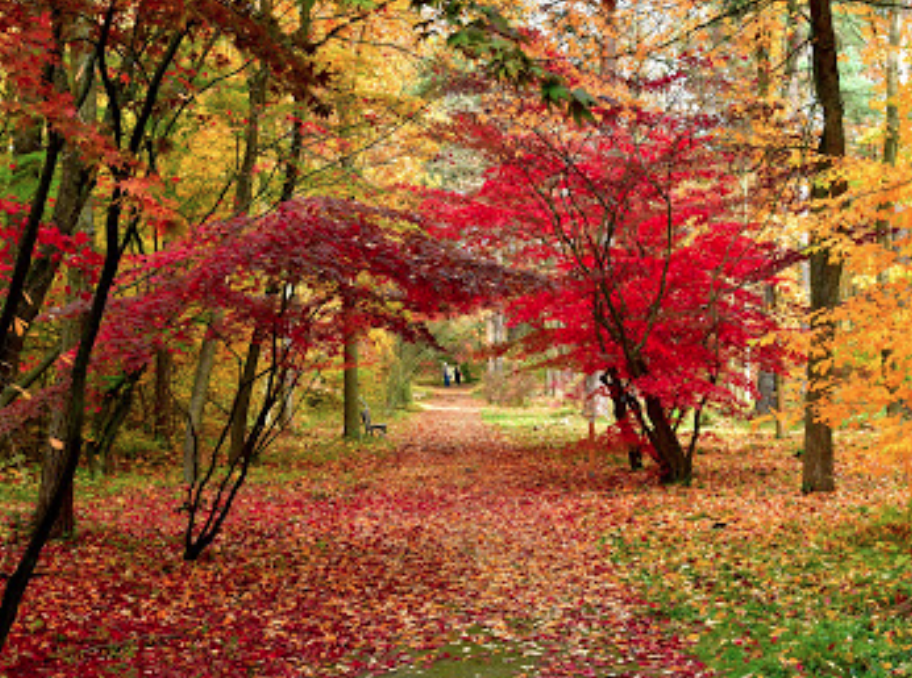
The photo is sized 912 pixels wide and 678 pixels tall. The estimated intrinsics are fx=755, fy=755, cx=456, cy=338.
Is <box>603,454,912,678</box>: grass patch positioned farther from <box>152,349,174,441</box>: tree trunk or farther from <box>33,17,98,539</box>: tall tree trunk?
<box>152,349,174,441</box>: tree trunk

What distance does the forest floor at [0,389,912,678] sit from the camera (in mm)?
4559

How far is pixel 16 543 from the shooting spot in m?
6.76

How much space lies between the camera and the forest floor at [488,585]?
4.56m

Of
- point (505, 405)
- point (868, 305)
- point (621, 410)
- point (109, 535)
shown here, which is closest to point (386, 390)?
point (505, 405)

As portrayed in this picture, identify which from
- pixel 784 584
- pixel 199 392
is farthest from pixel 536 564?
pixel 199 392

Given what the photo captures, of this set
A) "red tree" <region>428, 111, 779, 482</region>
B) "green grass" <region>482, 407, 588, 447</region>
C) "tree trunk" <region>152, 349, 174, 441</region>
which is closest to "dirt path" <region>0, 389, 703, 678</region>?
"red tree" <region>428, 111, 779, 482</region>

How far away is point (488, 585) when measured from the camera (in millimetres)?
6543

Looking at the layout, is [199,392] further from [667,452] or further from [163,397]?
[667,452]

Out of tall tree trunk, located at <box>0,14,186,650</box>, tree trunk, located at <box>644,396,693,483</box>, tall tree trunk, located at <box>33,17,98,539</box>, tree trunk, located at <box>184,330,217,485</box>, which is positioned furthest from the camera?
tree trunk, located at <box>184,330,217,485</box>

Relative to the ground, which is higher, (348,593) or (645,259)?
(645,259)

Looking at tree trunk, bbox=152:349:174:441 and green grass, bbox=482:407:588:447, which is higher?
tree trunk, bbox=152:349:174:441

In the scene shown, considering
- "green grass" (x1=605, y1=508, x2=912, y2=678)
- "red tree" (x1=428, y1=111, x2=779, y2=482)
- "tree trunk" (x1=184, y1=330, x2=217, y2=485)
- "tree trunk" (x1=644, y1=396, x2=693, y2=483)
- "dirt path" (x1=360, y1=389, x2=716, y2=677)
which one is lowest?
"dirt path" (x1=360, y1=389, x2=716, y2=677)

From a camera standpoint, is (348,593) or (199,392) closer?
(348,593)

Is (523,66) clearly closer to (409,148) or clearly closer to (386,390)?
(409,148)
